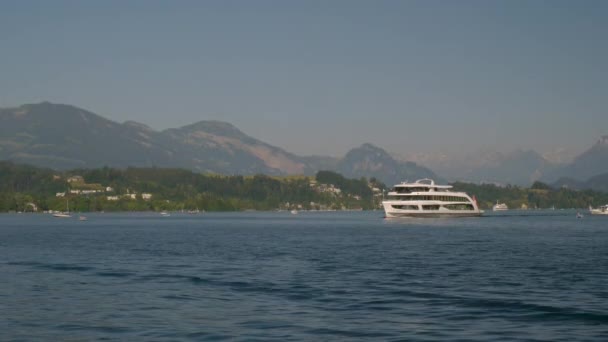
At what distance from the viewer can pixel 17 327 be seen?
39.3 m

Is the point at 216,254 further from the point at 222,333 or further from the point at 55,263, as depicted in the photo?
the point at 222,333

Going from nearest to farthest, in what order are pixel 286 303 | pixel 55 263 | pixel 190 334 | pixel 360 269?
pixel 190 334 < pixel 286 303 < pixel 360 269 < pixel 55 263

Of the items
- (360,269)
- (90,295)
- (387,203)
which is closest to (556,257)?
(360,269)

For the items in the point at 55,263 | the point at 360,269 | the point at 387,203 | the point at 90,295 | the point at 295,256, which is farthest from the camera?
the point at 387,203

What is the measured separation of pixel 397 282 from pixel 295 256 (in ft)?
81.5

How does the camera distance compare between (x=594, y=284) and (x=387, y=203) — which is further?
(x=387, y=203)

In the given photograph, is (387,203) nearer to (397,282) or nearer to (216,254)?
(216,254)

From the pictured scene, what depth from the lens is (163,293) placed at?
51312 mm

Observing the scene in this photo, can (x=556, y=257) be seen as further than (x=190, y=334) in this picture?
Yes

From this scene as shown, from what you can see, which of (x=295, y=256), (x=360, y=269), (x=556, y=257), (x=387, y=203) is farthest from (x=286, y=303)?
(x=387, y=203)

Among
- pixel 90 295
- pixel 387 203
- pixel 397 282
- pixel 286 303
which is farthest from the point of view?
pixel 387 203

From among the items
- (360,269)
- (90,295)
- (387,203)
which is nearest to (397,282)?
(360,269)

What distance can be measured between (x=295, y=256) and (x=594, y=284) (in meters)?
32.5

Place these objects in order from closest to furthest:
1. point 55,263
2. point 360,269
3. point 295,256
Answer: point 360,269, point 55,263, point 295,256
